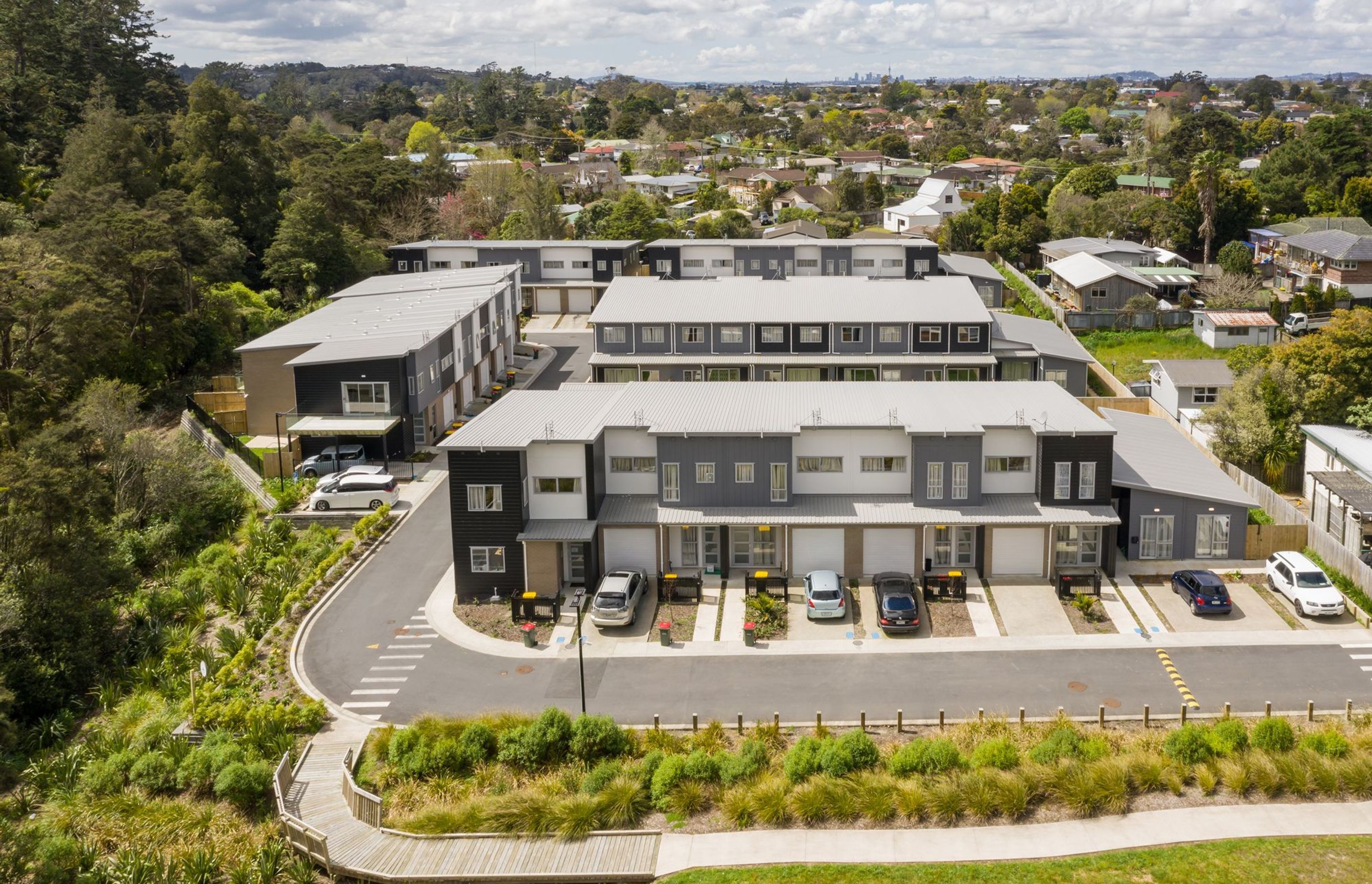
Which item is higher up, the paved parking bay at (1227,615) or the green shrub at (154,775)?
the paved parking bay at (1227,615)

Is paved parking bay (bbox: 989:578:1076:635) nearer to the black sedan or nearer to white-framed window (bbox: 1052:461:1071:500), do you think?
the black sedan

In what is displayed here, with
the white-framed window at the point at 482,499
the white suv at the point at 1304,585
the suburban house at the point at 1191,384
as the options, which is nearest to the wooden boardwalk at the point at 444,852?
the white-framed window at the point at 482,499

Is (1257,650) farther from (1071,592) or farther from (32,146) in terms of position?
(32,146)

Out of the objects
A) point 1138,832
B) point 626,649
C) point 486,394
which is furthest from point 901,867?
point 486,394

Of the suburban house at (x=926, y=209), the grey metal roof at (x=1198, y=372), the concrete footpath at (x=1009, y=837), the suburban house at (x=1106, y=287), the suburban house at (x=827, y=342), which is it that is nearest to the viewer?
the concrete footpath at (x=1009, y=837)

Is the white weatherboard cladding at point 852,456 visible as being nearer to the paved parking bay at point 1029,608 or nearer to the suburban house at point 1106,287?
the paved parking bay at point 1029,608

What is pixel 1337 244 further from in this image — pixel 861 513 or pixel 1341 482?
pixel 861 513
